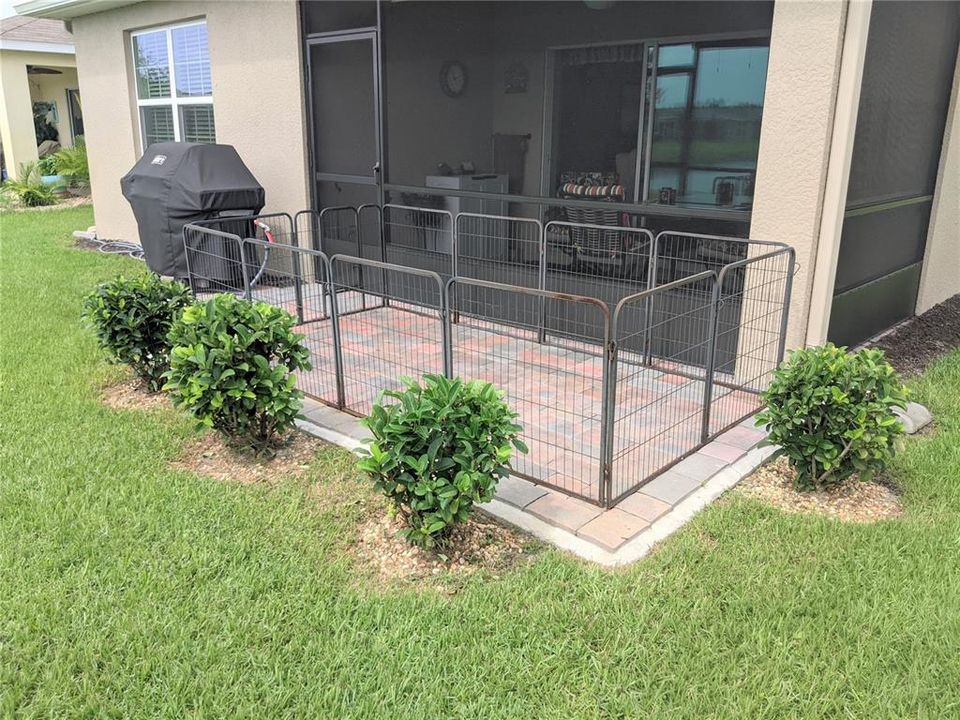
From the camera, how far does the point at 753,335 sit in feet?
15.7

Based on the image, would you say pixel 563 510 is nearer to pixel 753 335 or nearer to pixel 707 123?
pixel 753 335

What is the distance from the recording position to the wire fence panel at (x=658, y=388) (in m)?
3.69

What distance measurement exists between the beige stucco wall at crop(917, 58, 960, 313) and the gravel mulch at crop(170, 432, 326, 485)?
5284 mm

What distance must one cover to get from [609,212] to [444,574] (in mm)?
3540

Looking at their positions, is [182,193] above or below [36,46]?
below

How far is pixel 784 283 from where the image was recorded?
15.1 feet

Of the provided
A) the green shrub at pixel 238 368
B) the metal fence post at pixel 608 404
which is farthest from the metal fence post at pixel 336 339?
the metal fence post at pixel 608 404

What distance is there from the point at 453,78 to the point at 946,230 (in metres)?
4.68

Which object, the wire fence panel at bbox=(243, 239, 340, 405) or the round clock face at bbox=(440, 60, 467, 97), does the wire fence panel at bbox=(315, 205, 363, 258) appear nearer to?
the wire fence panel at bbox=(243, 239, 340, 405)

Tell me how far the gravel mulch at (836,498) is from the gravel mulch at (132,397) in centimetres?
339

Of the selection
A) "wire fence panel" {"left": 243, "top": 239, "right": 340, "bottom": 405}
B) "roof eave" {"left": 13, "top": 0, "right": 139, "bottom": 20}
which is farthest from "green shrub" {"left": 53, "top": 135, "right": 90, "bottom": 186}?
"wire fence panel" {"left": 243, "top": 239, "right": 340, "bottom": 405}

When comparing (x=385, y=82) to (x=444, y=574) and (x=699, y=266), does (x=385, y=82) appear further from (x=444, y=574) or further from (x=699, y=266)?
(x=444, y=574)

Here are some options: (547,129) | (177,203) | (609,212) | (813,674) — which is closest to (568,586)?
(813,674)

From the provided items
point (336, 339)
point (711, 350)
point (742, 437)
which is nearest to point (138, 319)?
point (336, 339)
